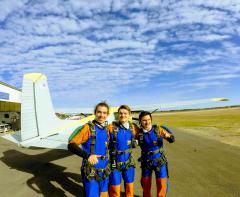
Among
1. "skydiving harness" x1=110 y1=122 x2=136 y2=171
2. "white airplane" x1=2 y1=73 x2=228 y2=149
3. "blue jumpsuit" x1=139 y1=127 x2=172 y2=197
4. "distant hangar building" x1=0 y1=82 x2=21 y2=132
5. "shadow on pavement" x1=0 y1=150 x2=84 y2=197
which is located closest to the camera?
"skydiving harness" x1=110 y1=122 x2=136 y2=171

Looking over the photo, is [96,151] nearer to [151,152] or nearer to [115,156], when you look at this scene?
[115,156]

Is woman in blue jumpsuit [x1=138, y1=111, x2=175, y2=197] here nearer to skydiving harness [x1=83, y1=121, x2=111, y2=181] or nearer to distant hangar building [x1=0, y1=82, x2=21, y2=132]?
skydiving harness [x1=83, y1=121, x2=111, y2=181]

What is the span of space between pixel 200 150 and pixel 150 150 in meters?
8.21

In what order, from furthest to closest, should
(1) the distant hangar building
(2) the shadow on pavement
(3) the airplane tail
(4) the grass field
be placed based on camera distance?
1. (1) the distant hangar building
2. (4) the grass field
3. (3) the airplane tail
4. (2) the shadow on pavement

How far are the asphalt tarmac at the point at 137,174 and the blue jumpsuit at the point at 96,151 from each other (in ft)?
7.34

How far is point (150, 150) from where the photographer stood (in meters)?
5.38

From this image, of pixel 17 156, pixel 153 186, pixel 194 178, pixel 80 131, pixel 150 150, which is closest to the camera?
pixel 80 131

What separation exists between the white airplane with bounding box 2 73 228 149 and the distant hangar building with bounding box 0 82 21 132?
20.2 meters

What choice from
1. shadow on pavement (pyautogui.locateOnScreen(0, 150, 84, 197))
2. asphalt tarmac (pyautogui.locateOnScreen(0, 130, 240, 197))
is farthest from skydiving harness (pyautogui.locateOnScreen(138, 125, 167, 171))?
shadow on pavement (pyautogui.locateOnScreen(0, 150, 84, 197))

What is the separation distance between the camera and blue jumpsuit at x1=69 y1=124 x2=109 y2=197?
434 cm

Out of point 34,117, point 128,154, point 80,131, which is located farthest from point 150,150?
point 34,117

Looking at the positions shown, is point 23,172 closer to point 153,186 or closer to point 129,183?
point 153,186

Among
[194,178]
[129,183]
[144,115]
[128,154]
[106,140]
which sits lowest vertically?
[194,178]

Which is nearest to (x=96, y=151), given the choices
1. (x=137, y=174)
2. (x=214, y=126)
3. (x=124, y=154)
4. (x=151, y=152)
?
(x=124, y=154)
